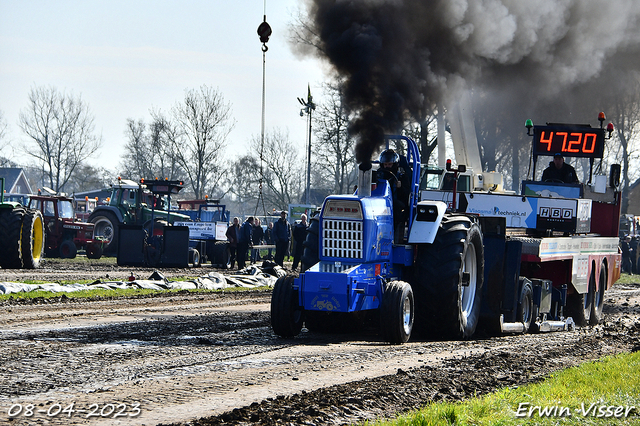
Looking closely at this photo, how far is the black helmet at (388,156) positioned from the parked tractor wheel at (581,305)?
546 centimetres

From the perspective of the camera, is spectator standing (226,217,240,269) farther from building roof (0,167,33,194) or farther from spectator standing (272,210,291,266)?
building roof (0,167,33,194)

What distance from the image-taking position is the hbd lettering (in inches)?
227

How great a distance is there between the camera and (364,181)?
10227 millimetres

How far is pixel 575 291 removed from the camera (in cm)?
1349

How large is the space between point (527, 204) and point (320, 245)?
4895mm

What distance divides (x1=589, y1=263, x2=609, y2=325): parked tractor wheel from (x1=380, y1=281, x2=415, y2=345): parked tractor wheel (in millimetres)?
6813

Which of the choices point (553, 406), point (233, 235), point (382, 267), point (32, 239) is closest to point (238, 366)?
point (553, 406)

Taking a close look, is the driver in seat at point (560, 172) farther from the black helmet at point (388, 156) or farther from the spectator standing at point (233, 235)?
the spectator standing at point (233, 235)

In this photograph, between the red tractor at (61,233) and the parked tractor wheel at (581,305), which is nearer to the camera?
the parked tractor wheel at (581,305)

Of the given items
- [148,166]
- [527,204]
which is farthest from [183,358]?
[148,166]

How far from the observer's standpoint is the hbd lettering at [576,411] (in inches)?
227

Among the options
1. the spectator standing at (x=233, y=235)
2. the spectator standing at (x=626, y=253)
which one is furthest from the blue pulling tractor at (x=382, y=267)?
the spectator standing at (x=626, y=253)

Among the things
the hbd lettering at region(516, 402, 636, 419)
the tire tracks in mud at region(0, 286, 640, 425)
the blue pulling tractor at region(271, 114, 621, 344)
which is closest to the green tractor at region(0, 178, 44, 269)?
the tire tracks in mud at region(0, 286, 640, 425)

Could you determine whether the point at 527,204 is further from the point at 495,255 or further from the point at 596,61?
the point at 596,61
